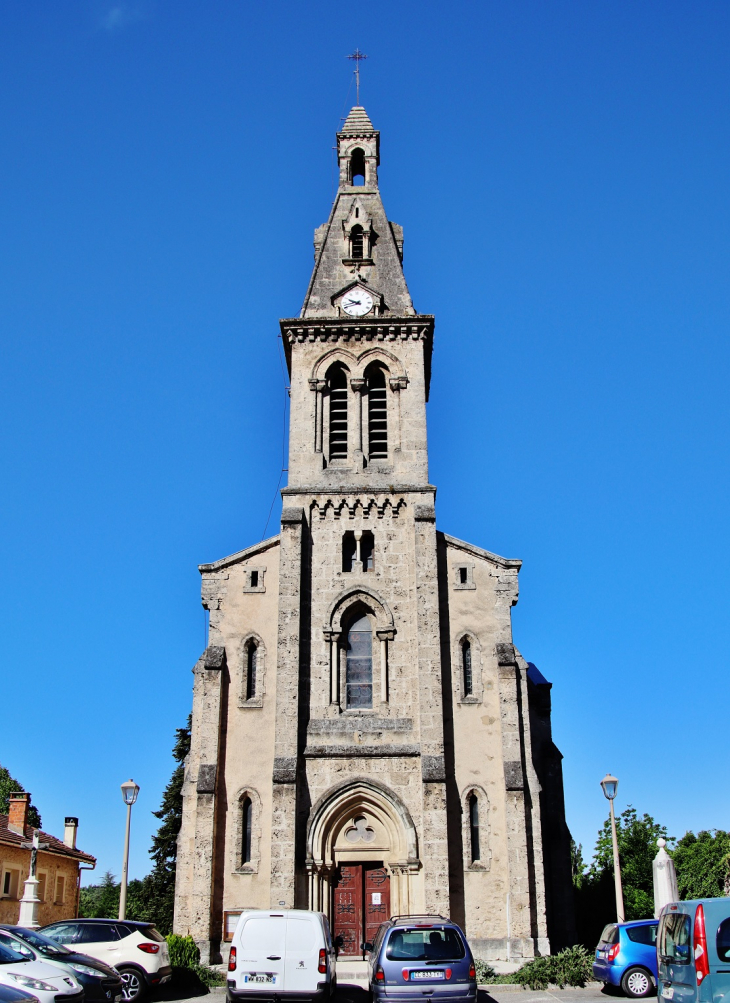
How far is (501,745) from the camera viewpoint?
25562 millimetres

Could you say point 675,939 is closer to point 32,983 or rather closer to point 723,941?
point 723,941

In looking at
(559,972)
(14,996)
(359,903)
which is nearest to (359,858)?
(359,903)

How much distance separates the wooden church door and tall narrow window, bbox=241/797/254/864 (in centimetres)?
252

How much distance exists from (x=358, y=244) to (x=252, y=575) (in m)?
13.1

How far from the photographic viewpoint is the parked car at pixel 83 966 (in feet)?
49.5

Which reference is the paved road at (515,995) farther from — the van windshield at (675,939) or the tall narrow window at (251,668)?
the tall narrow window at (251,668)

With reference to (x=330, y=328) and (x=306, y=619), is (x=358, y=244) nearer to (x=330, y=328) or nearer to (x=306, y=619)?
(x=330, y=328)

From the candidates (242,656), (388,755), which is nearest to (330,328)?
(242,656)

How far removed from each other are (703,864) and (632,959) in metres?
45.3

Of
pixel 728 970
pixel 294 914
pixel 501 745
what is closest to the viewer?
pixel 728 970

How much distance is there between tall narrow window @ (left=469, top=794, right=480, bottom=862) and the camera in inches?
976

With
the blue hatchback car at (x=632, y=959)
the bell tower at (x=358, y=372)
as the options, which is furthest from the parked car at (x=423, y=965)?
the bell tower at (x=358, y=372)

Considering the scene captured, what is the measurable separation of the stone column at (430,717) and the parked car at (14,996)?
13378 mm

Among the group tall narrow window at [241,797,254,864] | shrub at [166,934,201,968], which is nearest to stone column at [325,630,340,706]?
tall narrow window at [241,797,254,864]
